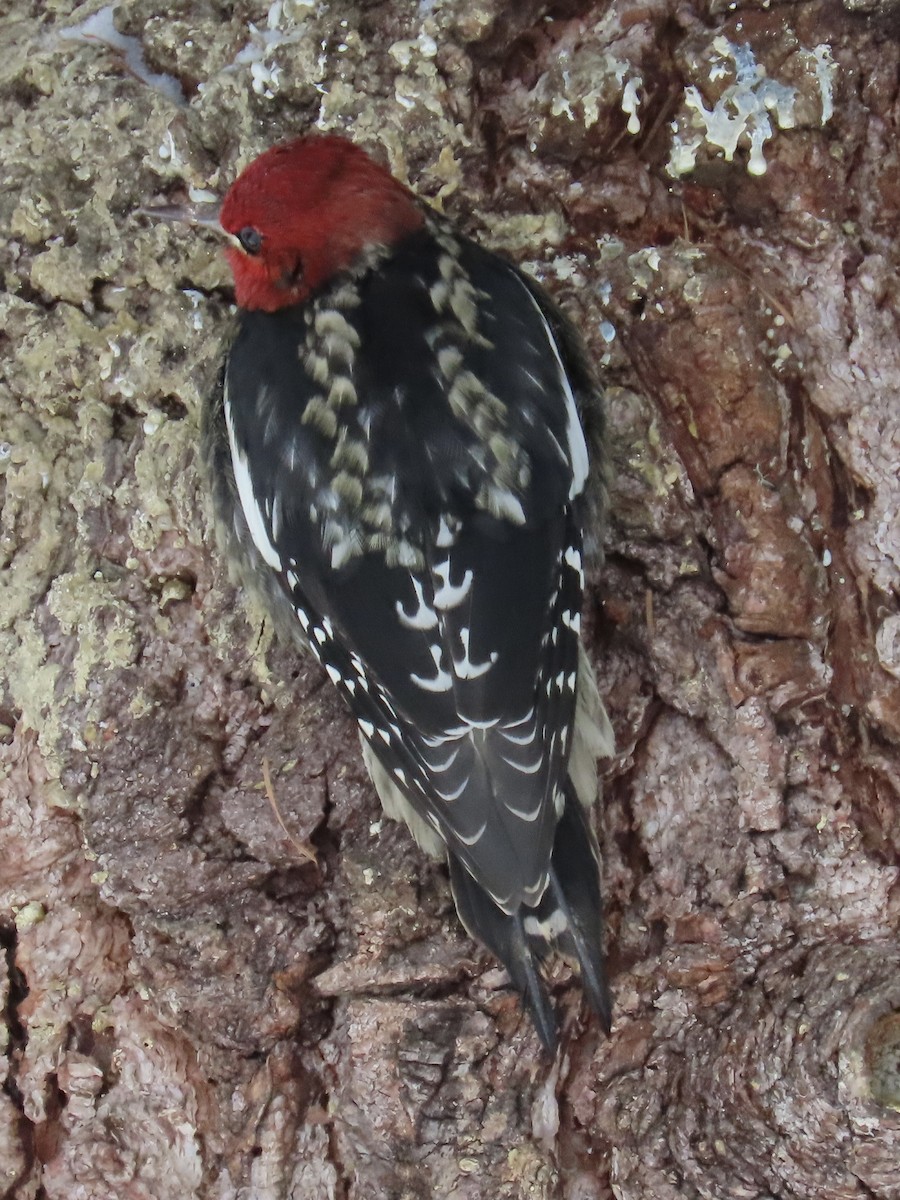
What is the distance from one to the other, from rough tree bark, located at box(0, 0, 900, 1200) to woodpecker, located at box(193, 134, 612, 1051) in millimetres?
73

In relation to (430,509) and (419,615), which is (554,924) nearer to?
(419,615)

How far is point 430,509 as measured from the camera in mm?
1475

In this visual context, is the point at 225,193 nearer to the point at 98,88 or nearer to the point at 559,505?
the point at 98,88

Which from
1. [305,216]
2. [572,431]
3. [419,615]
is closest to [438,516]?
[419,615]

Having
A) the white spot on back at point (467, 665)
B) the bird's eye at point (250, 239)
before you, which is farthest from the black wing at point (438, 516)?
the bird's eye at point (250, 239)

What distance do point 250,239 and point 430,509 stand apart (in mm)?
527

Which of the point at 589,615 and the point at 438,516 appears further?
the point at 589,615

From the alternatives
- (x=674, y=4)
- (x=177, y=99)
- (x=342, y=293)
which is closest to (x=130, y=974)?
(x=342, y=293)

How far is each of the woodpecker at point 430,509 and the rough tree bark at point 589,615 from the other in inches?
2.9

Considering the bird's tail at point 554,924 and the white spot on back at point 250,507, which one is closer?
the bird's tail at point 554,924

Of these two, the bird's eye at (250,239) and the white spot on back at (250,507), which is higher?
the bird's eye at (250,239)

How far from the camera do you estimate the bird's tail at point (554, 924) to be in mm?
1431

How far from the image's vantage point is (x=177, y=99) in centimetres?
169

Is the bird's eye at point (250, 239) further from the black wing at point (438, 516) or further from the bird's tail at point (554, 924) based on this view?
the bird's tail at point (554, 924)
